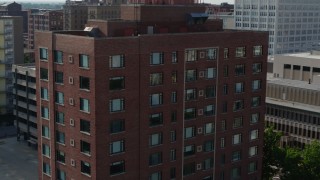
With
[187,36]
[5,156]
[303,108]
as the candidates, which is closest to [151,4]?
[187,36]

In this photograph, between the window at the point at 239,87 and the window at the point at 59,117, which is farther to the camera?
the window at the point at 239,87

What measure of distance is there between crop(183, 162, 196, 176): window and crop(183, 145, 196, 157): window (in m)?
1.51

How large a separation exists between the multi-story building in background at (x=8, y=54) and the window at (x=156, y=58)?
108 metres

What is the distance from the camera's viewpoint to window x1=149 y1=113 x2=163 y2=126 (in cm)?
6788

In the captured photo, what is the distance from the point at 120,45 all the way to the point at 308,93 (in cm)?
7962

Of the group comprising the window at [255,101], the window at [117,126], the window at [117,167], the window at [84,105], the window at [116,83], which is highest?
the window at [116,83]

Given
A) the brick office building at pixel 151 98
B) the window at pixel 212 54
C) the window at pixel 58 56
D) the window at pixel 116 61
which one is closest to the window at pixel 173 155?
the brick office building at pixel 151 98

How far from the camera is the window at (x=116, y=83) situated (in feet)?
206

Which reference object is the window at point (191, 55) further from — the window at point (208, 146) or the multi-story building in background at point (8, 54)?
the multi-story building in background at point (8, 54)

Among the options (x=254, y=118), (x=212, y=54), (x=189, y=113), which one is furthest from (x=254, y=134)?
(x=212, y=54)

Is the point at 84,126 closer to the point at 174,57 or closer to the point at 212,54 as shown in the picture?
the point at 174,57

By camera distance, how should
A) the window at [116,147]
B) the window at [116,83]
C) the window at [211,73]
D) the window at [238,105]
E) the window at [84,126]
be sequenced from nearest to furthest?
the window at [116,83], the window at [84,126], the window at [116,147], the window at [211,73], the window at [238,105]

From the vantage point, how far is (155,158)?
228ft

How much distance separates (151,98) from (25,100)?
3270 inches
